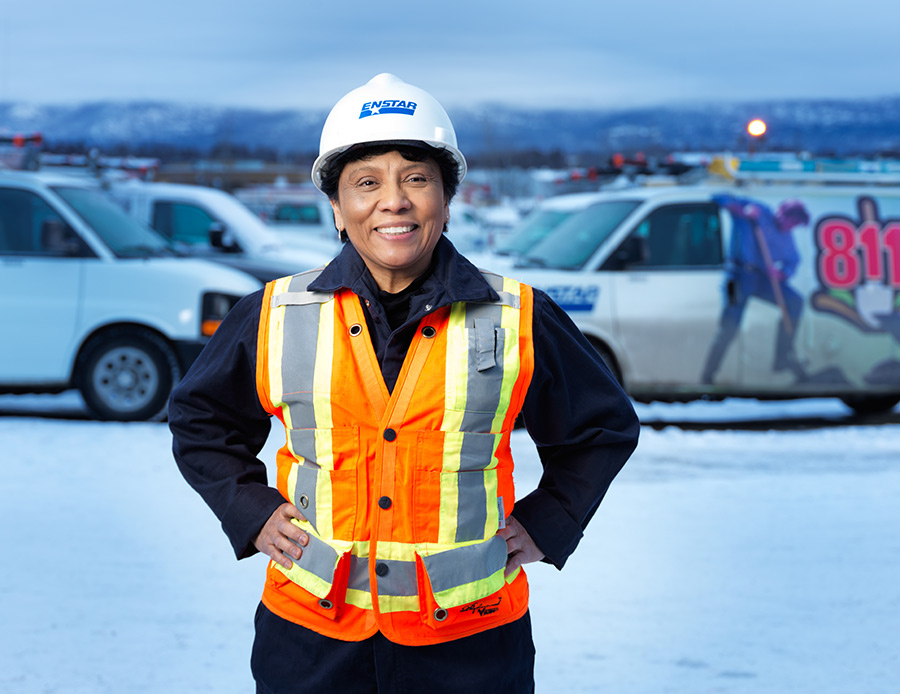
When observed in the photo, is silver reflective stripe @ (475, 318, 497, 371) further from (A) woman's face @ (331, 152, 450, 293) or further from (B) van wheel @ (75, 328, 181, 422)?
(B) van wheel @ (75, 328, 181, 422)

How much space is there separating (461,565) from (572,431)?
399mm

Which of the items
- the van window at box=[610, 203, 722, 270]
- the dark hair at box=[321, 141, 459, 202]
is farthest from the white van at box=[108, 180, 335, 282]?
the dark hair at box=[321, 141, 459, 202]

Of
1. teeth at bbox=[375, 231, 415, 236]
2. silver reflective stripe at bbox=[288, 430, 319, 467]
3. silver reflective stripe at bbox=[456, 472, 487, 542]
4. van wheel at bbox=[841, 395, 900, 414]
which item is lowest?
van wheel at bbox=[841, 395, 900, 414]

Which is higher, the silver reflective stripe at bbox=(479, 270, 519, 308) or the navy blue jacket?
the silver reflective stripe at bbox=(479, 270, 519, 308)

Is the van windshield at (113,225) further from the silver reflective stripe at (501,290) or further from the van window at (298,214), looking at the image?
→ the van window at (298,214)

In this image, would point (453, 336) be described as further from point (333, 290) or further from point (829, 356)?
point (829, 356)

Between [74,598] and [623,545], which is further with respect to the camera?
[623,545]

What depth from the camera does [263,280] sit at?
9891mm

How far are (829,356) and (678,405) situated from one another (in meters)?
1.81

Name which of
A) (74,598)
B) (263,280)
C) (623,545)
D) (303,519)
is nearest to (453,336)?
(303,519)

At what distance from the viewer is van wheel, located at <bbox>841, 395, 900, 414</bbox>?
961cm

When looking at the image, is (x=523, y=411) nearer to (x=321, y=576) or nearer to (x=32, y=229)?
(x=321, y=576)

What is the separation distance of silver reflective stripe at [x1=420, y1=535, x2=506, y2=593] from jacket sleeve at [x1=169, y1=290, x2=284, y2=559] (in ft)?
1.30

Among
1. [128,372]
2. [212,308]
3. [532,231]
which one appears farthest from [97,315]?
[532,231]
